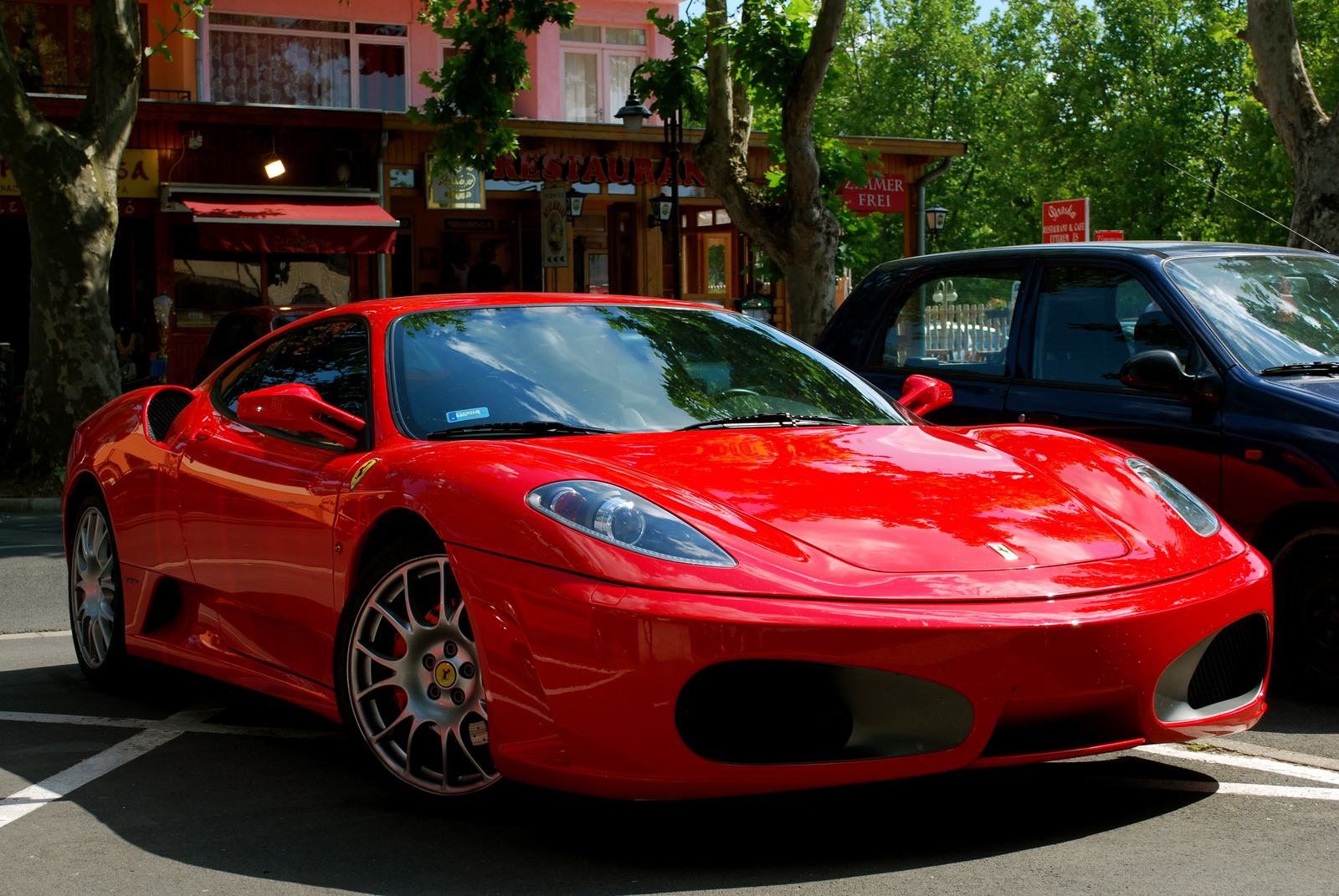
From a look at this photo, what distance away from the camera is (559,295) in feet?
15.8

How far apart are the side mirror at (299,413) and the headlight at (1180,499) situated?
2108 millimetres

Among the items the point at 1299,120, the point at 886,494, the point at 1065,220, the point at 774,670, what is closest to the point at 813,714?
the point at 774,670

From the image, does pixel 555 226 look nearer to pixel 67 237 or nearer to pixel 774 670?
pixel 67 237

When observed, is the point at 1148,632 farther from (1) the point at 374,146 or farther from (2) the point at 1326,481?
(1) the point at 374,146

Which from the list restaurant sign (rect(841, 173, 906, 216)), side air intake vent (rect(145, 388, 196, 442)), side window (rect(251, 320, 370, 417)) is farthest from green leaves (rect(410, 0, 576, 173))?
side window (rect(251, 320, 370, 417))

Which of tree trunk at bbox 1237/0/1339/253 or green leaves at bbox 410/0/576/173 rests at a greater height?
green leaves at bbox 410/0/576/173

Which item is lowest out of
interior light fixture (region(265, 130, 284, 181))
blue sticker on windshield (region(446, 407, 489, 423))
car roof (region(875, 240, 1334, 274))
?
blue sticker on windshield (region(446, 407, 489, 423))

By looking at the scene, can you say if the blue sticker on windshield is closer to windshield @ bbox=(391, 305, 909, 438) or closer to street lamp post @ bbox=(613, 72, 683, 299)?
windshield @ bbox=(391, 305, 909, 438)

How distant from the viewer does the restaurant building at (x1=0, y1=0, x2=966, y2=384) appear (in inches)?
851

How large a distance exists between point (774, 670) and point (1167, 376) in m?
2.67

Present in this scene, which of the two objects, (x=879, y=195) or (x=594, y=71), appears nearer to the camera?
(x=594, y=71)

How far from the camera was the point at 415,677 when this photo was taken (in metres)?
3.47

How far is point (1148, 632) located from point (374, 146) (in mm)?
21164

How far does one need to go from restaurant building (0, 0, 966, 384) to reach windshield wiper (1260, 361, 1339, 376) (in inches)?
566
